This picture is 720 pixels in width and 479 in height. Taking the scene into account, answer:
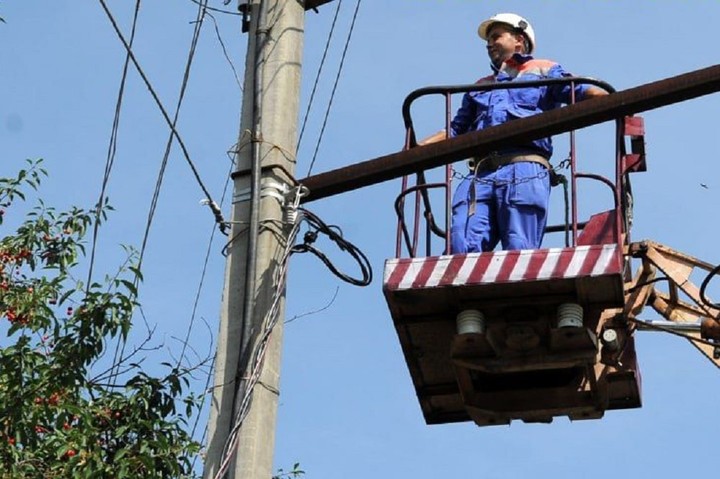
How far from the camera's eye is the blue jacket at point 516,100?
10453mm

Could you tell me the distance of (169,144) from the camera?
35.1 feet

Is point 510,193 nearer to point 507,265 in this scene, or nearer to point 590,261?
point 507,265

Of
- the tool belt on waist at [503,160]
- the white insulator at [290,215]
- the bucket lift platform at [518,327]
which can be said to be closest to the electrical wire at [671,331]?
the bucket lift platform at [518,327]

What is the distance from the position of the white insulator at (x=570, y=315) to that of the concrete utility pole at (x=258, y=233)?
1.58 m

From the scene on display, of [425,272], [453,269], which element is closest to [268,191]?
[425,272]

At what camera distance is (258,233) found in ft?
29.0

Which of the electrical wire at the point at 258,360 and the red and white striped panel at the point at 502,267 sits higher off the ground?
the red and white striped panel at the point at 502,267

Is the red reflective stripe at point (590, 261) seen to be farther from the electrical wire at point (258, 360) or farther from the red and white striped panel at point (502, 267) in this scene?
the electrical wire at point (258, 360)

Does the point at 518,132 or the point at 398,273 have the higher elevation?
the point at 518,132

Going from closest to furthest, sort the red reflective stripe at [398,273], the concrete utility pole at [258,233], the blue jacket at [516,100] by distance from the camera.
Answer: the concrete utility pole at [258,233], the red reflective stripe at [398,273], the blue jacket at [516,100]

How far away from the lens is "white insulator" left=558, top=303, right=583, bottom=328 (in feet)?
29.9

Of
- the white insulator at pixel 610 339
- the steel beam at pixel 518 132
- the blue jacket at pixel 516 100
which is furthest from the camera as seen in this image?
the blue jacket at pixel 516 100

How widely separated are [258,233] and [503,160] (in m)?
2.01

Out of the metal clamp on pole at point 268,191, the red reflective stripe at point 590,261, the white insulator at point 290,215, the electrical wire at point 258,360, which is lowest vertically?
the electrical wire at point 258,360
